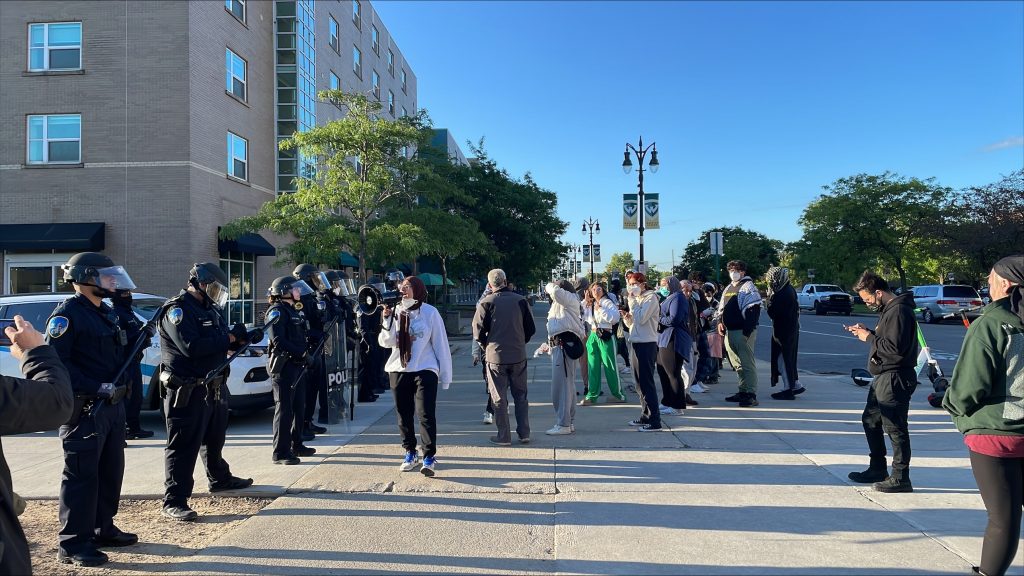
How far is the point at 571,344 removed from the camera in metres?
7.42

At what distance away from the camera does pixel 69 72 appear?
17.5 meters

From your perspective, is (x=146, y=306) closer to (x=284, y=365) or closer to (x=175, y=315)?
(x=284, y=365)

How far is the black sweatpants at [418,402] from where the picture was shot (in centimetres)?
580

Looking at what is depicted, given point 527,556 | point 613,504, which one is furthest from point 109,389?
point 613,504

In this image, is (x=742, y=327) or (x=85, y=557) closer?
(x=85, y=557)

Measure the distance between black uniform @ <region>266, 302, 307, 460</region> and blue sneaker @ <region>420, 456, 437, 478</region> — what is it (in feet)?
4.86

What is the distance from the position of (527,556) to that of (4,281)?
65.2 feet

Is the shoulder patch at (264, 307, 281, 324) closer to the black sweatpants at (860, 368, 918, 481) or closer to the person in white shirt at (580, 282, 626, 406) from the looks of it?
the person in white shirt at (580, 282, 626, 406)

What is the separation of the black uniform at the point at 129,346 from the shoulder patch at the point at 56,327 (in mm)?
433

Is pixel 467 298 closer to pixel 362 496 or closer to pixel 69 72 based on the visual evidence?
pixel 69 72

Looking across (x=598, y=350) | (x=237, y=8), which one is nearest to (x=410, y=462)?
(x=598, y=350)

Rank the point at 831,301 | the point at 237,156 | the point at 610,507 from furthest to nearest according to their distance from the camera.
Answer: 1. the point at 831,301
2. the point at 237,156
3. the point at 610,507

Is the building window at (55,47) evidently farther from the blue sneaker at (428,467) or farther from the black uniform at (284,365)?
the blue sneaker at (428,467)

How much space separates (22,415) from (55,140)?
64.8 feet
